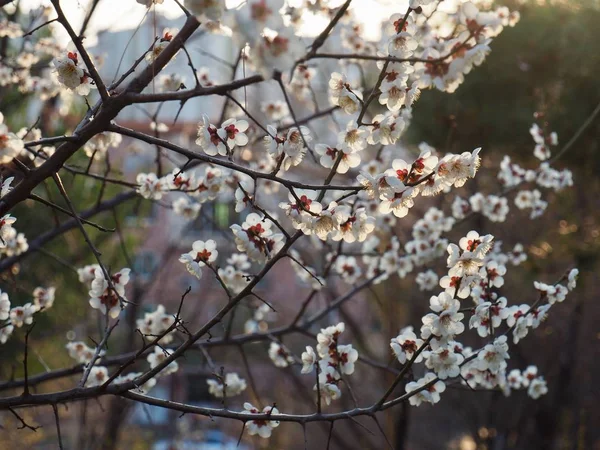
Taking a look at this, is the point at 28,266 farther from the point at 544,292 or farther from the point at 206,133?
the point at 544,292

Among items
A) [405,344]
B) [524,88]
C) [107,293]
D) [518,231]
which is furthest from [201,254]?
[518,231]

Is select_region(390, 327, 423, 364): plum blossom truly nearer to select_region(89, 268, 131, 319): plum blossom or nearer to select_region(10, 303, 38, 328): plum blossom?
select_region(89, 268, 131, 319): plum blossom

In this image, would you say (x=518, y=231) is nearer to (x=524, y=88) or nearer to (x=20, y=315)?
(x=524, y=88)

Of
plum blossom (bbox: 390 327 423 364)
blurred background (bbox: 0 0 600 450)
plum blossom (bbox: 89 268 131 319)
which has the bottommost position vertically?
plum blossom (bbox: 390 327 423 364)

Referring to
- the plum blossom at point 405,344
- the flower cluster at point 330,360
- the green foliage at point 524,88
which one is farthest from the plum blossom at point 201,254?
the green foliage at point 524,88

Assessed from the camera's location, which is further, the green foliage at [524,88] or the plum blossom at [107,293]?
A: the green foliage at [524,88]

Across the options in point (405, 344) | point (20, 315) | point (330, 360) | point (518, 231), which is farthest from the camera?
point (518, 231)

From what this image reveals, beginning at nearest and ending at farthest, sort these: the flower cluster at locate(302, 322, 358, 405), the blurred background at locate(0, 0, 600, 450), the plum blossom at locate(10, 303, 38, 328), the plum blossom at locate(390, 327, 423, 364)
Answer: the plum blossom at locate(390, 327, 423, 364)
the flower cluster at locate(302, 322, 358, 405)
the plum blossom at locate(10, 303, 38, 328)
the blurred background at locate(0, 0, 600, 450)

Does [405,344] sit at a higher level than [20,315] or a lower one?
lower

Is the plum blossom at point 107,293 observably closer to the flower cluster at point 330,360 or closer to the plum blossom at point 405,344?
the flower cluster at point 330,360

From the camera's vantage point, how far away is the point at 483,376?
171 cm

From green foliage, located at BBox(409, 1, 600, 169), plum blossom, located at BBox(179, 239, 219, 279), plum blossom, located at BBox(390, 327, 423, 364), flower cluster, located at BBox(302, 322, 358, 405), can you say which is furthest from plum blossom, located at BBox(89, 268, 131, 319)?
green foliage, located at BBox(409, 1, 600, 169)

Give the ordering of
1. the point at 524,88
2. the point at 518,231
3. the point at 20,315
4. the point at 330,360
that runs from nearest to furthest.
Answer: the point at 330,360 → the point at 20,315 → the point at 524,88 → the point at 518,231

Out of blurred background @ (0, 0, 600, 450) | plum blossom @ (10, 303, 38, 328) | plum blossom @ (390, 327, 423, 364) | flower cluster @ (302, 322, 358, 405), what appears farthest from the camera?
blurred background @ (0, 0, 600, 450)
